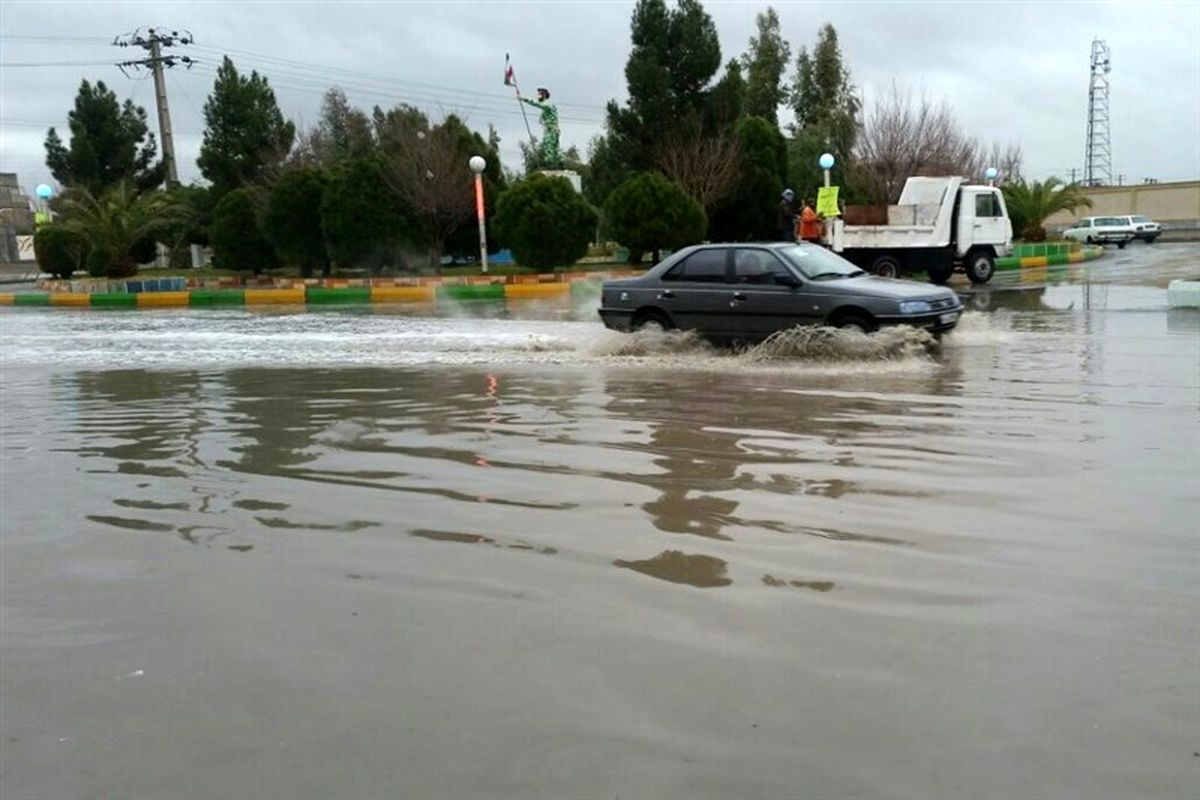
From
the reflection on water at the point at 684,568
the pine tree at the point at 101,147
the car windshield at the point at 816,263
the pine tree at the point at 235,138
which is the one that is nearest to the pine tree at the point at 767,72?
the pine tree at the point at 235,138

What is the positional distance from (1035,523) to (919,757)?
2.33 m

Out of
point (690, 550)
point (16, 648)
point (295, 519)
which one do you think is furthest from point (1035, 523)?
point (16, 648)

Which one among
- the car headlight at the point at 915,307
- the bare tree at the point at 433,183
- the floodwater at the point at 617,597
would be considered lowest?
the floodwater at the point at 617,597

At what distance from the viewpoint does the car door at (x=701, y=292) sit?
11328 millimetres

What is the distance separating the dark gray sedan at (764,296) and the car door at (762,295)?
0.01 metres

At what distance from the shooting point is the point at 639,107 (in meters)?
31.8

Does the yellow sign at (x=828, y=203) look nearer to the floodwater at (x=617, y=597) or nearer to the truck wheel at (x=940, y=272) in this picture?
the truck wheel at (x=940, y=272)

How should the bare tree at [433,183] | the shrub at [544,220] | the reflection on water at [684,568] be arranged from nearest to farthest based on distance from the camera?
1. the reflection on water at [684,568]
2. the shrub at [544,220]
3. the bare tree at [433,183]

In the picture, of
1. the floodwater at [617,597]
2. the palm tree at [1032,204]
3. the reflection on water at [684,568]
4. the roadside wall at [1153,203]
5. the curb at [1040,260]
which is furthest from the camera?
the roadside wall at [1153,203]

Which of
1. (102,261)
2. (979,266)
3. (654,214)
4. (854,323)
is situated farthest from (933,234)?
(102,261)

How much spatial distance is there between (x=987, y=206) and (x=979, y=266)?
1.30 meters

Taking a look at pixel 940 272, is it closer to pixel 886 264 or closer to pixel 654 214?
pixel 886 264

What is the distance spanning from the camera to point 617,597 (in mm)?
4117

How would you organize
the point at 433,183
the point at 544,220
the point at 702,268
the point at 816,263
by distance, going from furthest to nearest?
1. the point at 433,183
2. the point at 544,220
3. the point at 702,268
4. the point at 816,263
